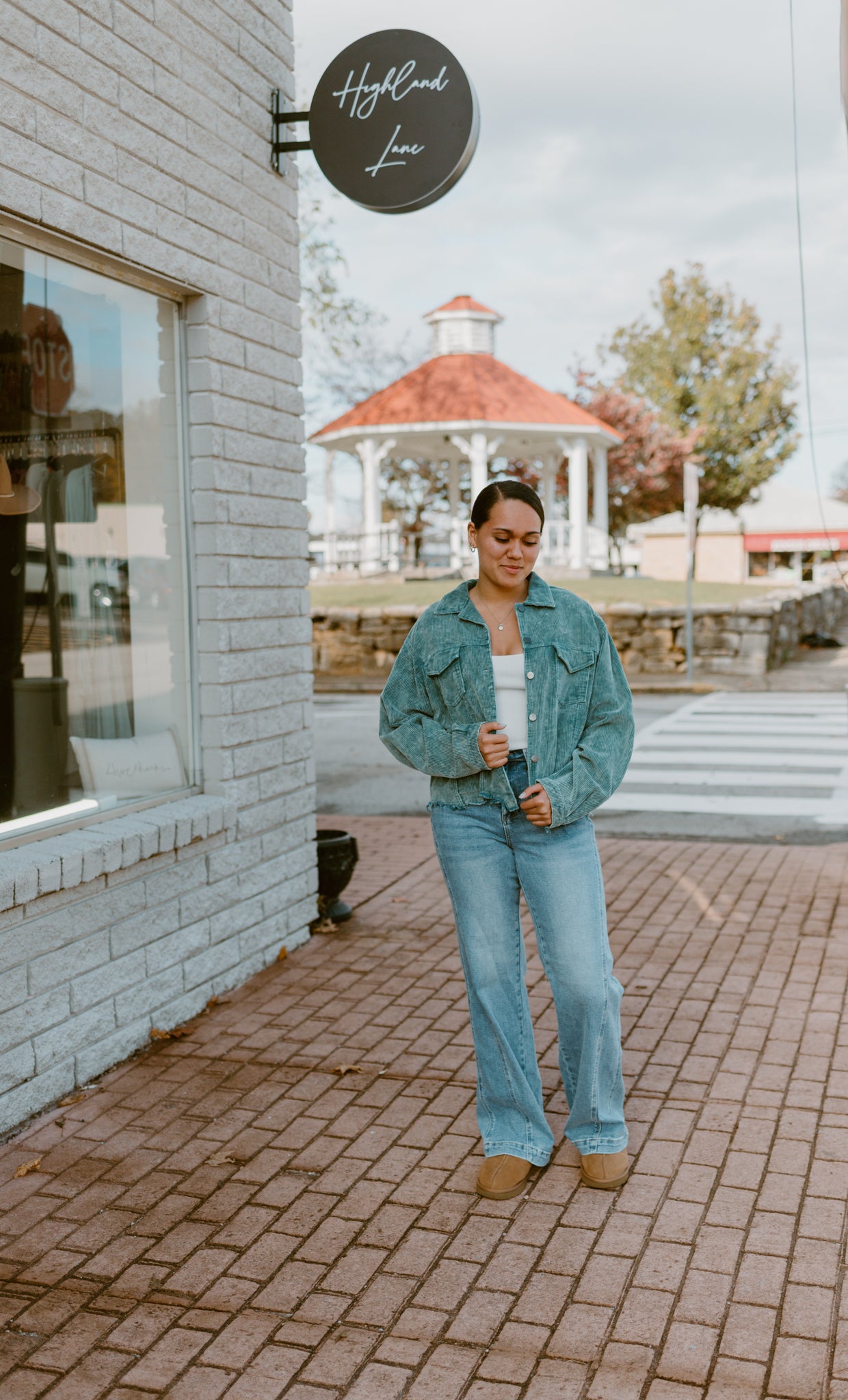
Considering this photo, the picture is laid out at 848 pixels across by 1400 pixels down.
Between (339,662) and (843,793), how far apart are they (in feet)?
38.7

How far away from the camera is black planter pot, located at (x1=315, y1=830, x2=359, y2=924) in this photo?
6.22 metres

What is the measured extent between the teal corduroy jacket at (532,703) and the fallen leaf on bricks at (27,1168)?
5.30 feet

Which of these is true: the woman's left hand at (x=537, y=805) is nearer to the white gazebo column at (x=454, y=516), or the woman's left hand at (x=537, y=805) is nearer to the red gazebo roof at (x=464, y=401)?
the white gazebo column at (x=454, y=516)

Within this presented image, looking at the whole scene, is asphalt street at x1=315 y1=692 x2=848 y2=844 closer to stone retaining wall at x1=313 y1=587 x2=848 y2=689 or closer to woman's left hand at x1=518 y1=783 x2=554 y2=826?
stone retaining wall at x1=313 y1=587 x2=848 y2=689

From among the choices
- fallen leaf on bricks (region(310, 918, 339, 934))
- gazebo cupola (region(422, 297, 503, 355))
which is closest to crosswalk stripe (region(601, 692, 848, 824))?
fallen leaf on bricks (region(310, 918, 339, 934))

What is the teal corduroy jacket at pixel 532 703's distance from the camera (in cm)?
335

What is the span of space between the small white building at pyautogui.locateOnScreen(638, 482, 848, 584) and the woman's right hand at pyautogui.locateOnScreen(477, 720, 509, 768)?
48616 mm

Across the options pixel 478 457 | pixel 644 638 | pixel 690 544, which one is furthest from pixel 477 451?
pixel 690 544

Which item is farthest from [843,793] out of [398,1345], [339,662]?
[339,662]

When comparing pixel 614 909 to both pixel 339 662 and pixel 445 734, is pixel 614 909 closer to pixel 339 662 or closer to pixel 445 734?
pixel 445 734

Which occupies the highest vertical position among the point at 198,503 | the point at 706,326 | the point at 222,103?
the point at 706,326

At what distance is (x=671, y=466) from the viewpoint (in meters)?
39.2

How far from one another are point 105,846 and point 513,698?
167cm

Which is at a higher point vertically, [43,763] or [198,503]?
[198,503]
